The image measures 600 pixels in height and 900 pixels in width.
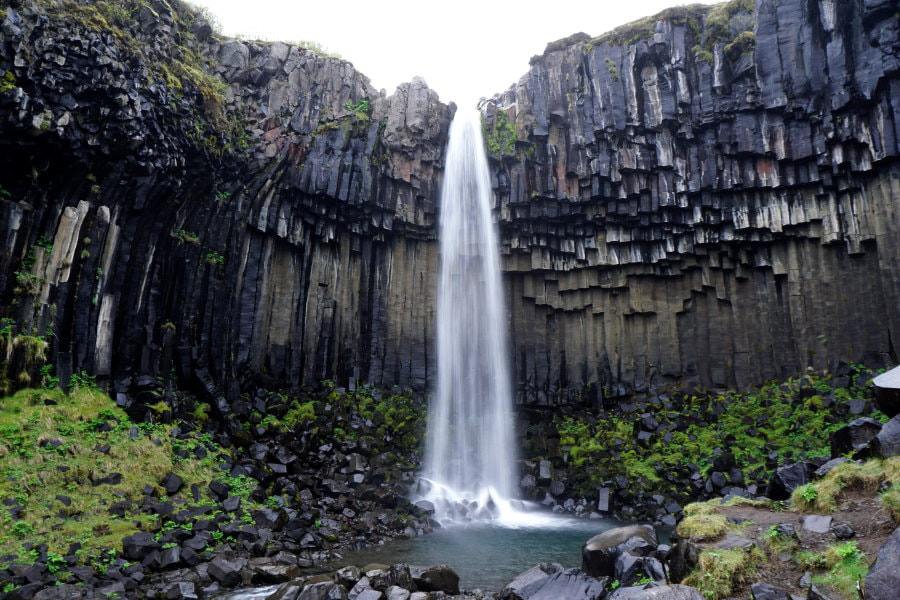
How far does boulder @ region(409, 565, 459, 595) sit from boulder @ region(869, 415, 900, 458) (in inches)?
269

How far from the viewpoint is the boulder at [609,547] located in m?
8.59

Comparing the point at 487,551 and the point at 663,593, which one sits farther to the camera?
the point at 487,551

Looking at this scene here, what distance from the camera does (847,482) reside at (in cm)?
790

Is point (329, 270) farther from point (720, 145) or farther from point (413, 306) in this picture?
point (720, 145)

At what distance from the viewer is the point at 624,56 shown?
22609 mm

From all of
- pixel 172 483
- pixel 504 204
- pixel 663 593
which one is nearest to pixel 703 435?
pixel 504 204

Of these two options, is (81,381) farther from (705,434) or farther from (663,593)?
(705,434)

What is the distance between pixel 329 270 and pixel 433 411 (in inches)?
269

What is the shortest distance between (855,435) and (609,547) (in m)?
5.16

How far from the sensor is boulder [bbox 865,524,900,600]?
5.02 m

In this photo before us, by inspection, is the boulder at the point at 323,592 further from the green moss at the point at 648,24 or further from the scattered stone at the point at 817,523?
the green moss at the point at 648,24

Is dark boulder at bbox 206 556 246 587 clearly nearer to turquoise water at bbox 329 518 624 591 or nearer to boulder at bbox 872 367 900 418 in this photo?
turquoise water at bbox 329 518 624 591

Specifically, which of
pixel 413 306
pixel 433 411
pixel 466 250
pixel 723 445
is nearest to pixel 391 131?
pixel 466 250

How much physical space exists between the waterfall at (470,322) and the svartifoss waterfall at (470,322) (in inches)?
1.5
